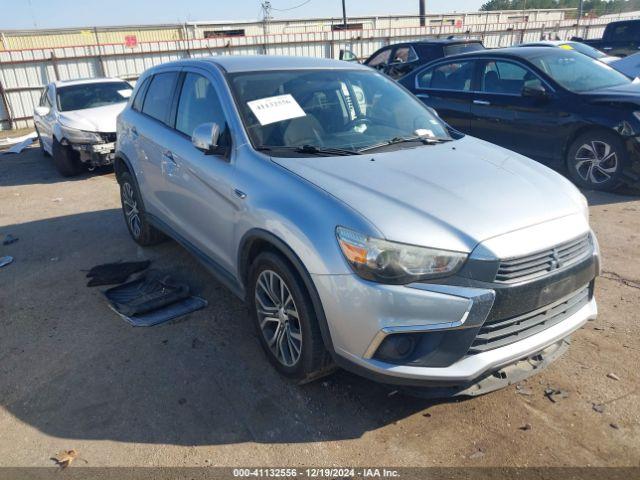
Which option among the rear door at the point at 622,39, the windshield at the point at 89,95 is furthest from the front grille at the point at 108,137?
the rear door at the point at 622,39

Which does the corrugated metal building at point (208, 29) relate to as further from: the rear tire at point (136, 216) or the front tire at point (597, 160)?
the rear tire at point (136, 216)

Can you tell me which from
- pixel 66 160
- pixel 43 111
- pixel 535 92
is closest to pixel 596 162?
pixel 535 92

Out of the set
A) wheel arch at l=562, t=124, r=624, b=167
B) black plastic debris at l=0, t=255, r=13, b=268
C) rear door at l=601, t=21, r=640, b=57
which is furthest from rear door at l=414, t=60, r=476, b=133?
rear door at l=601, t=21, r=640, b=57

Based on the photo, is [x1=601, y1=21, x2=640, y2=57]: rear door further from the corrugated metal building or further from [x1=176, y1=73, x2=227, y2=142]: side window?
the corrugated metal building

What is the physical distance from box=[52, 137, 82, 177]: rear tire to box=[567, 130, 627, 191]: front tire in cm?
792

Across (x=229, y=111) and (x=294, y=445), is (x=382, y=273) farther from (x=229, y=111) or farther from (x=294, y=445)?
(x=229, y=111)

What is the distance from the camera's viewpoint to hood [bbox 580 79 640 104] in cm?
605

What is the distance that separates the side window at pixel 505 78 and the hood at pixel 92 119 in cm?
587

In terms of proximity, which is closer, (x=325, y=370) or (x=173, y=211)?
(x=325, y=370)

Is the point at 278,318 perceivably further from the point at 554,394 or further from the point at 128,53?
the point at 128,53

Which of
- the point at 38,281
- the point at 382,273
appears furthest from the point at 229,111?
the point at 38,281

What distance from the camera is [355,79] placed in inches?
156

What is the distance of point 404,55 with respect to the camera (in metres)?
12.0

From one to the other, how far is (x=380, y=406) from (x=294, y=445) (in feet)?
1.79
